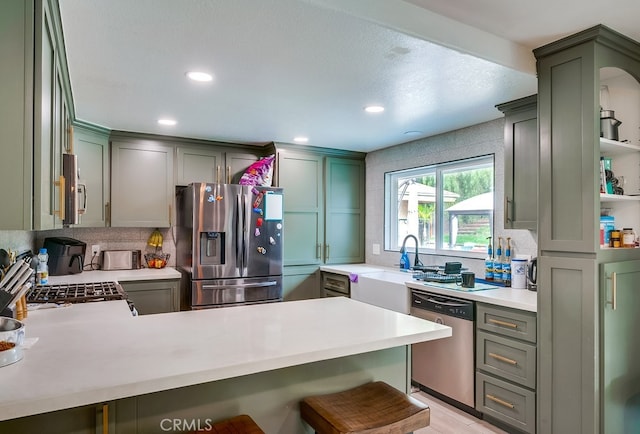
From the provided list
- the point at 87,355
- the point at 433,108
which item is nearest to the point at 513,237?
the point at 433,108

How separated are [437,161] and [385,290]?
1.33 metres

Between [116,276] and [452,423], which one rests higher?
[116,276]

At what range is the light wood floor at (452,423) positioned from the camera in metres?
2.59

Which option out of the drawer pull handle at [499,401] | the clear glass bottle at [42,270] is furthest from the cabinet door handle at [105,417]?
the drawer pull handle at [499,401]

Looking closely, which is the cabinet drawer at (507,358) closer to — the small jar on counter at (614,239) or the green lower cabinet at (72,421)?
the small jar on counter at (614,239)

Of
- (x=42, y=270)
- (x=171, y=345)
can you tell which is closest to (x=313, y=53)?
(x=171, y=345)

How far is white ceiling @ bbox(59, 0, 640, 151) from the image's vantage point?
5.56ft

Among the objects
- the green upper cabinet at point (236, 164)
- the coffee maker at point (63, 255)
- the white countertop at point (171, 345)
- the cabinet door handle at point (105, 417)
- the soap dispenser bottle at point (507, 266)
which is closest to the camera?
the white countertop at point (171, 345)

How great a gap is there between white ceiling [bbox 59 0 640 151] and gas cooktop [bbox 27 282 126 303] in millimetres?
1291

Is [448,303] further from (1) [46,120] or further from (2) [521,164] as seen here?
(1) [46,120]

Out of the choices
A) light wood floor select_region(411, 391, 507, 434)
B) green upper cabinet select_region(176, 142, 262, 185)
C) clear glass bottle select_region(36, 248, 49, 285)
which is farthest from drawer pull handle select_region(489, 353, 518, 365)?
clear glass bottle select_region(36, 248, 49, 285)

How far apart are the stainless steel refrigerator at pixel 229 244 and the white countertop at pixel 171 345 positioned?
1.51 metres

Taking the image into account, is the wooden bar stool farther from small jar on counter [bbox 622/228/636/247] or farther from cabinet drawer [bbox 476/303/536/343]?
small jar on counter [bbox 622/228/636/247]

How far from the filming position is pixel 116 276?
3359 millimetres
